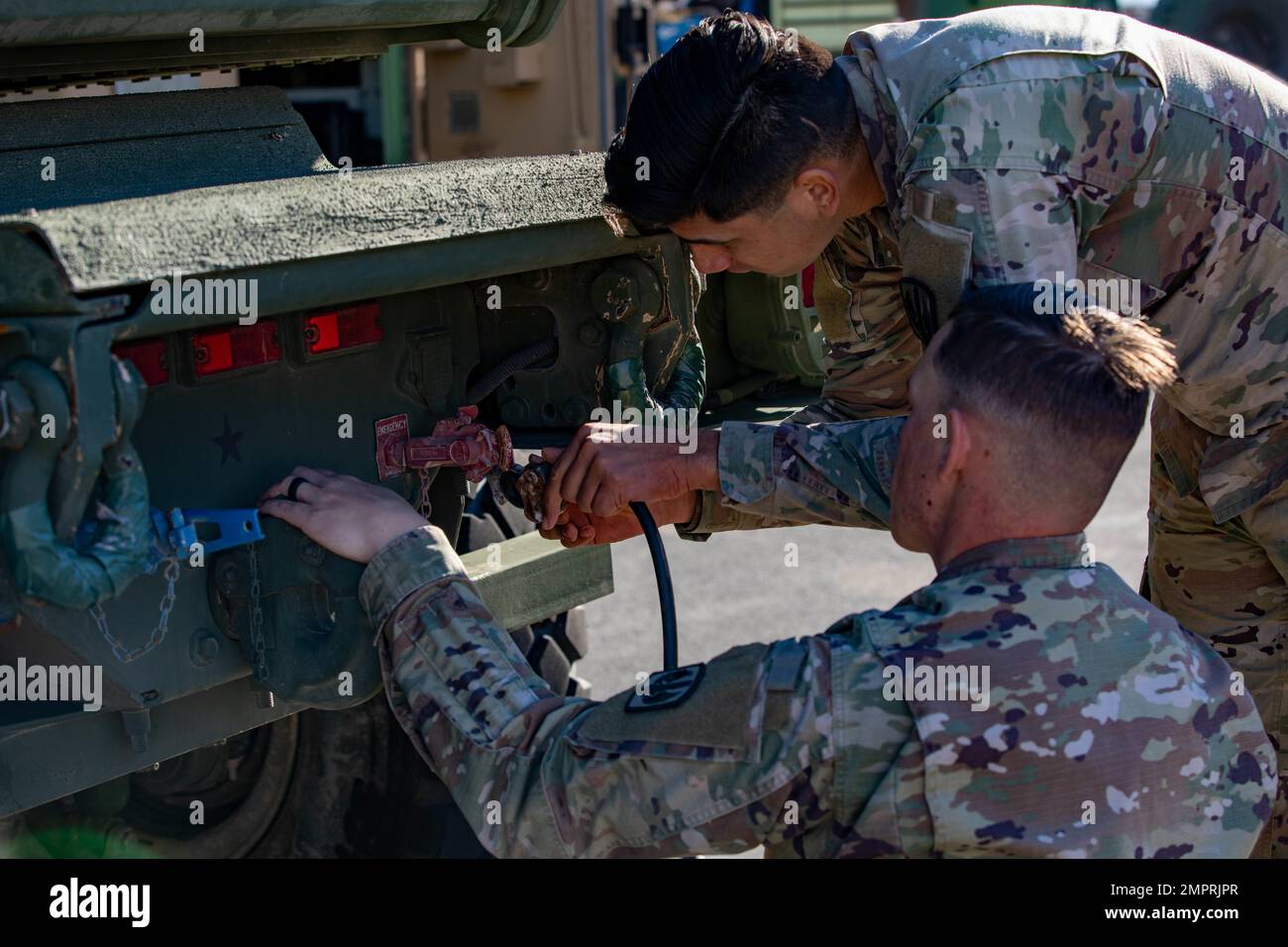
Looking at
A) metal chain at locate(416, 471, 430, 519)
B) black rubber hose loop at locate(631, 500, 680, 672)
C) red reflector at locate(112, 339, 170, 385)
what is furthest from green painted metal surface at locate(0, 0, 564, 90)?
black rubber hose loop at locate(631, 500, 680, 672)

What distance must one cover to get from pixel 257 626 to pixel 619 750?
66 cm

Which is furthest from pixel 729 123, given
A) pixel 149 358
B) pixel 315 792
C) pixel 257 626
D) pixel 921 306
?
pixel 315 792

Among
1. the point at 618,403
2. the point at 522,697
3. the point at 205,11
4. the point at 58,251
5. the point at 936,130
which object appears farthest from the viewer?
the point at 618,403

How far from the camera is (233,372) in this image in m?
A: 2.27

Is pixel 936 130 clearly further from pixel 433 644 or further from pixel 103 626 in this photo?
pixel 103 626

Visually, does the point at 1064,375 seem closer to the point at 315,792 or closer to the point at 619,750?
the point at 619,750

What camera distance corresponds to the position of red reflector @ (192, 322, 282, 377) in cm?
223

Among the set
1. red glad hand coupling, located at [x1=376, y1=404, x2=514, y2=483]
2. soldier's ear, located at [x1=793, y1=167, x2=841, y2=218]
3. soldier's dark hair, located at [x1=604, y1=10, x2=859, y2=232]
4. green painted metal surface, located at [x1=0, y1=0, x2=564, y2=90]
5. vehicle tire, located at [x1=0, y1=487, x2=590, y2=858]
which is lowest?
vehicle tire, located at [x1=0, y1=487, x2=590, y2=858]

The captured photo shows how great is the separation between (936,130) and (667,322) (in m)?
0.64

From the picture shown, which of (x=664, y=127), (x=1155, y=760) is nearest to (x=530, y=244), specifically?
(x=664, y=127)

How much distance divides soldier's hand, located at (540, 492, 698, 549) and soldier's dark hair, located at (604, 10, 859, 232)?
530 millimetres

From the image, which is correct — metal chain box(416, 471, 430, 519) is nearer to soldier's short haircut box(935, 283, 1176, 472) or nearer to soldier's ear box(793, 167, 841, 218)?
soldier's ear box(793, 167, 841, 218)

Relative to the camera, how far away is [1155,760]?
188 centimetres

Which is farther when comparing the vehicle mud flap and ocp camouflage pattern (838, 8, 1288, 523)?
ocp camouflage pattern (838, 8, 1288, 523)
